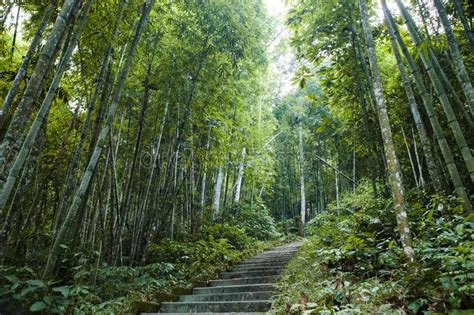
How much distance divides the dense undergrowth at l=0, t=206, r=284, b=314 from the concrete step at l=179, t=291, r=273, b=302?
0.25 metres

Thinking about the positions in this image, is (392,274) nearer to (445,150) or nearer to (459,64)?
(445,150)

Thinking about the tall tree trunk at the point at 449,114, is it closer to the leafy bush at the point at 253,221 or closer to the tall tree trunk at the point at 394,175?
the tall tree trunk at the point at 394,175

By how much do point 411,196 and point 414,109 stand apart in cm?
145

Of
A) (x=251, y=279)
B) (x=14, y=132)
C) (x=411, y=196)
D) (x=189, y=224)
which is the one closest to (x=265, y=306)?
(x=251, y=279)

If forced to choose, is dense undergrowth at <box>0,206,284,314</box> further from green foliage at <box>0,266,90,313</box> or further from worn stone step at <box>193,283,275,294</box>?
worn stone step at <box>193,283,275,294</box>

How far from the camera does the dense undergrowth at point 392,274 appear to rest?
1883mm

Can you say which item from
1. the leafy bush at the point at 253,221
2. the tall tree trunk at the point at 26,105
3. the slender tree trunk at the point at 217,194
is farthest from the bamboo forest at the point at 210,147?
the leafy bush at the point at 253,221

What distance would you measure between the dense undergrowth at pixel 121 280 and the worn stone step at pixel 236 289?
223mm

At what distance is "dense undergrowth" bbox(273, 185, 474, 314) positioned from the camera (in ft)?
6.18

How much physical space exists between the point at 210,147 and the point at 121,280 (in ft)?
11.7

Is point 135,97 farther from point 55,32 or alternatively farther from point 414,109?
point 414,109

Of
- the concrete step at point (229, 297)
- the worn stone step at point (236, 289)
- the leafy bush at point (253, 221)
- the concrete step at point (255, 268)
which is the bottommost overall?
the concrete step at point (229, 297)

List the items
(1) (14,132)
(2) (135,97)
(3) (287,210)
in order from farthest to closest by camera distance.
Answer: (3) (287,210), (2) (135,97), (1) (14,132)

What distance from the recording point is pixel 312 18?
439 cm
